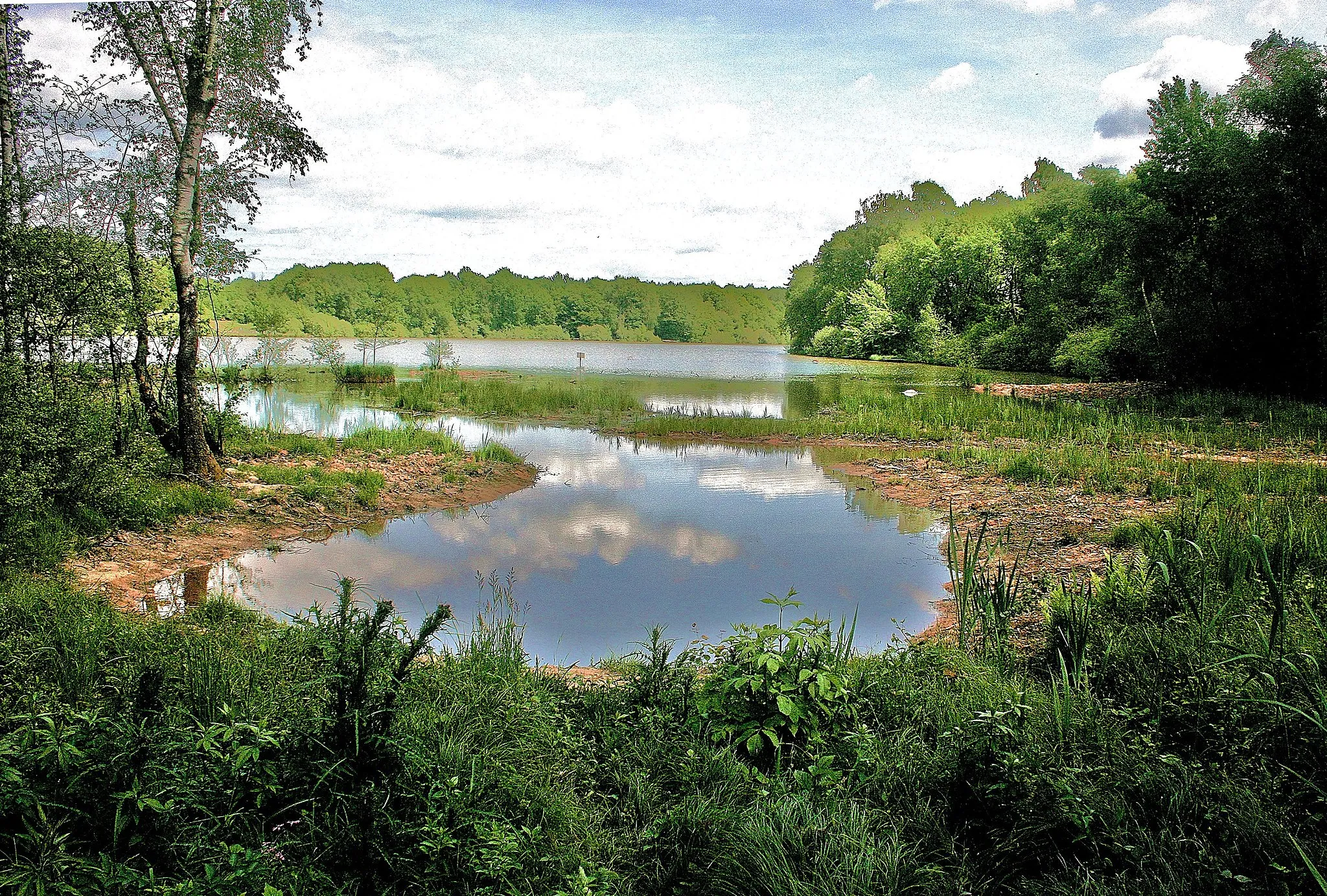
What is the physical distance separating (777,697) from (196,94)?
11270mm

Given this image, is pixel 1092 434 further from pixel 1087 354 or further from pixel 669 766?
pixel 1087 354

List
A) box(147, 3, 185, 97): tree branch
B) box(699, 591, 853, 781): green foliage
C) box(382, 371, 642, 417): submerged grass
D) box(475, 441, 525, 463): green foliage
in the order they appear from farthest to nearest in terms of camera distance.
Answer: box(382, 371, 642, 417): submerged grass, box(475, 441, 525, 463): green foliage, box(147, 3, 185, 97): tree branch, box(699, 591, 853, 781): green foliage

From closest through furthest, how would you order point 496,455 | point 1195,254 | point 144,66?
point 144,66, point 496,455, point 1195,254

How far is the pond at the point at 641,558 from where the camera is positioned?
750 cm

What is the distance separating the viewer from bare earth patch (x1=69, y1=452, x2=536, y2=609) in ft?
25.4

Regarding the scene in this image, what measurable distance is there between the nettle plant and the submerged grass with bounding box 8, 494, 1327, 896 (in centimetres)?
2

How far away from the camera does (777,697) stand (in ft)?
13.8

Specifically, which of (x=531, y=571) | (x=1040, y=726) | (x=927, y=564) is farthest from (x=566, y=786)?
(x=927, y=564)

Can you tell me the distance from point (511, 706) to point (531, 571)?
15.7 feet

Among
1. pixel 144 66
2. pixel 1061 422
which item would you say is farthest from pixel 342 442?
pixel 1061 422

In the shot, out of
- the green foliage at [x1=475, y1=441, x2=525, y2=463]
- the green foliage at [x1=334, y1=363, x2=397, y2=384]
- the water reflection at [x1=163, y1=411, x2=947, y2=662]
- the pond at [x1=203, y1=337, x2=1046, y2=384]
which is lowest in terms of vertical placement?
the water reflection at [x1=163, y1=411, x2=947, y2=662]

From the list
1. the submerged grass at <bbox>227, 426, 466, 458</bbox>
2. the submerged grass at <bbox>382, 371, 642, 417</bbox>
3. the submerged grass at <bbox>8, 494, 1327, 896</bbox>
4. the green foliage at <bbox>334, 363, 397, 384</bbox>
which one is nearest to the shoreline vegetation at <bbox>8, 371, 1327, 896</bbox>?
the submerged grass at <bbox>8, 494, 1327, 896</bbox>

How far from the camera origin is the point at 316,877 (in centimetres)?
272

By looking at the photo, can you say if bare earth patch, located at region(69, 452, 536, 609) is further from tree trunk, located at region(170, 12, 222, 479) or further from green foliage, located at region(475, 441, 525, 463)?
tree trunk, located at region(170, 12, 222, 479)
